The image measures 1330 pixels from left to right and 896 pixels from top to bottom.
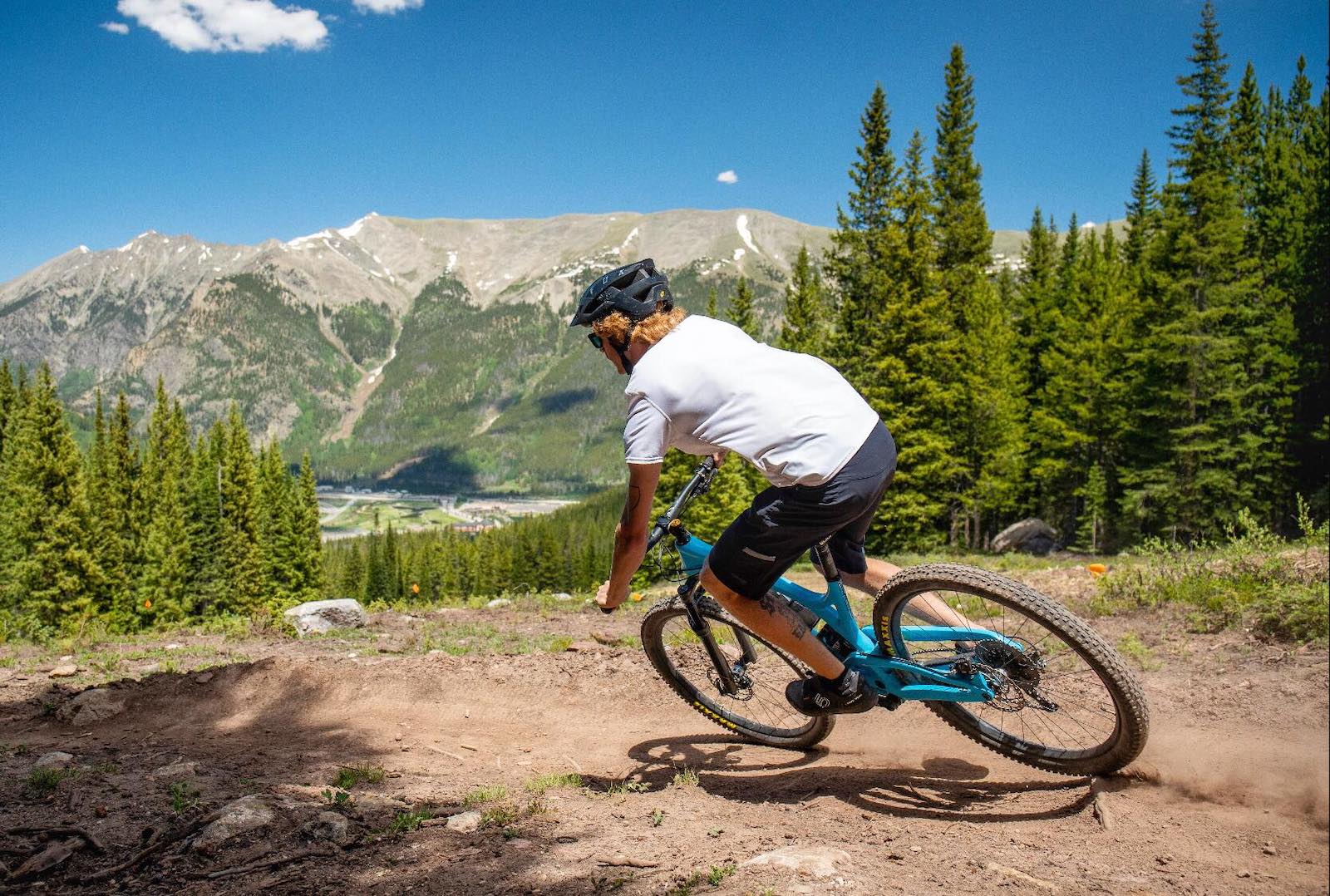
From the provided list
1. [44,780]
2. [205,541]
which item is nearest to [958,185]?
[44,780]

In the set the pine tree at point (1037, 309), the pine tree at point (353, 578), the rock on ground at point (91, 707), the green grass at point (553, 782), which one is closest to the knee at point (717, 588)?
the green grass at point (553, 782)

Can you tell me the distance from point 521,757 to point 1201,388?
3459cm

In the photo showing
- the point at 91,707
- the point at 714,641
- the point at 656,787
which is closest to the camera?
the point at 656,787

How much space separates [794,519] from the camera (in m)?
3.89

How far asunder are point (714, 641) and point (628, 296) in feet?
9.12

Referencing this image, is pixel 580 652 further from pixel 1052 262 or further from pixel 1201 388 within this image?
pixel 1052 262

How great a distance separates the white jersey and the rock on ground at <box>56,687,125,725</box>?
6.07 meters

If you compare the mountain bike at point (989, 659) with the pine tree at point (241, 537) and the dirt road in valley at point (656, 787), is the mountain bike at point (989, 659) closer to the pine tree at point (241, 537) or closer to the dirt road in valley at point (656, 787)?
the dirt road in valley at point (656, 787)

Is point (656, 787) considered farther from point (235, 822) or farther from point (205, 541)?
point (205, 541)

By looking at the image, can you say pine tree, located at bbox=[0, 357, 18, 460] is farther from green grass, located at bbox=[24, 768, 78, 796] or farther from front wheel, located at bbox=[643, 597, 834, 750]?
front wheel, located at bbox=[643, 597, 834, 750]

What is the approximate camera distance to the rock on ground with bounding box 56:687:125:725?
21.8 feet

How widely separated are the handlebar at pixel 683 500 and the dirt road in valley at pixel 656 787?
1.47 metres

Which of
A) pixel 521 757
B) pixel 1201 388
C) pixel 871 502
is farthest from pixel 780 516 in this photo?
pixel 1201 388

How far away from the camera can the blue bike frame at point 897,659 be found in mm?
4340
